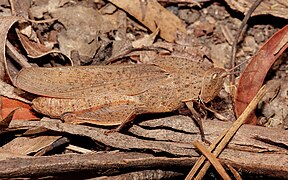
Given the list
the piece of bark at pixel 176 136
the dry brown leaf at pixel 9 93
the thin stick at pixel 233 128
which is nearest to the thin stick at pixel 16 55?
the dry brown leaf at pixel 9 93

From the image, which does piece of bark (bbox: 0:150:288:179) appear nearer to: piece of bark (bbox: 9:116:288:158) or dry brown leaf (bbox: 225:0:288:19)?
piece of bark (bbox: 9:116:288:158)

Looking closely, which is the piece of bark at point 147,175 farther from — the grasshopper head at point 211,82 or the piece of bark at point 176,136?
the grasshopper head at point 211,82

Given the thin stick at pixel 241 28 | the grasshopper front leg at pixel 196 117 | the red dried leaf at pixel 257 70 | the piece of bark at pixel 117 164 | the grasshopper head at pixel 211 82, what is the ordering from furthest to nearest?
the thin stick at pixel 241 28 < the red dried leaf at pixel 257 70 < the grasshopper head at pixel 211 82 < the grasshopper front leg at pixel 196 117 < the piece of bark at pixel 117 164

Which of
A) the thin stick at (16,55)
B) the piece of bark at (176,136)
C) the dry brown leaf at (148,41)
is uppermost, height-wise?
the dry brown leaf at (148,41)

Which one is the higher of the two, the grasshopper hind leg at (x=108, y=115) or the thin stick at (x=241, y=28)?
the thin stick at (x=241, y=28)

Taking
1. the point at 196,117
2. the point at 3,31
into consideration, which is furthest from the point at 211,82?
the point at 3,31

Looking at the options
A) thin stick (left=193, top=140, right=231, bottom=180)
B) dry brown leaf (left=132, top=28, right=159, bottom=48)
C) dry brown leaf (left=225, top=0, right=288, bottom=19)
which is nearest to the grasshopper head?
thin stick (left=193, top=140, right=231, bottom=180)
